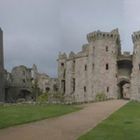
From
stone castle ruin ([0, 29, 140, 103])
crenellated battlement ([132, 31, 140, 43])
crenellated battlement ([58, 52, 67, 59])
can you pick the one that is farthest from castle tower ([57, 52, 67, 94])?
crenellated battlement ([132, 31, 140, 43])

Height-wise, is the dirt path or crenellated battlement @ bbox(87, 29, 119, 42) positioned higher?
crenellated battlement @ bbox(87, 29, 119, 42)

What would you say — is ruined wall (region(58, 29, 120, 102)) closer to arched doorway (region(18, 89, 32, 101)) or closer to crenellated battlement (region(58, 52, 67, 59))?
crenellated battlement (region(58, 52, 67, 59))

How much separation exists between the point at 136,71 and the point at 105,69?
5.32 m

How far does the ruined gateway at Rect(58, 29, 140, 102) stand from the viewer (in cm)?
6575

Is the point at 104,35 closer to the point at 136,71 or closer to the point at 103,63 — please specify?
the point at 103,63

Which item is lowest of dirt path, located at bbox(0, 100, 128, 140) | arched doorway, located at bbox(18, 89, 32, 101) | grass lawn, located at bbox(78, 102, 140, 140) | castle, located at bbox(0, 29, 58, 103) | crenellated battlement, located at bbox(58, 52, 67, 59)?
grass lawn, located at bbox(78, 102, 140, 140)

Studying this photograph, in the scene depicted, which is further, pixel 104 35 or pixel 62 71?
pixel 62 71

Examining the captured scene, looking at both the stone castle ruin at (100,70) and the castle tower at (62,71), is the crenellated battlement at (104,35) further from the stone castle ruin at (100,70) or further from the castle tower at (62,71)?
the castle tower at (62,71)

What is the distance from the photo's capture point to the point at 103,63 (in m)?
67.1

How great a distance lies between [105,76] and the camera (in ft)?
218

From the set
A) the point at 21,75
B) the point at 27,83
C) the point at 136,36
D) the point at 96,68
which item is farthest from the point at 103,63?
the point at 21,75

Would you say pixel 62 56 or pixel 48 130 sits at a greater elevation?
pixel 62 56

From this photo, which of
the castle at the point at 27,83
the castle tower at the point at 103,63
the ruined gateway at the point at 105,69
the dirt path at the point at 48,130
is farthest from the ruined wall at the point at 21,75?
the dirt path at the point at 48,130

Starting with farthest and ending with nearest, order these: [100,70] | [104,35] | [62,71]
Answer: [62,71] → [104,35] → [100,70]
